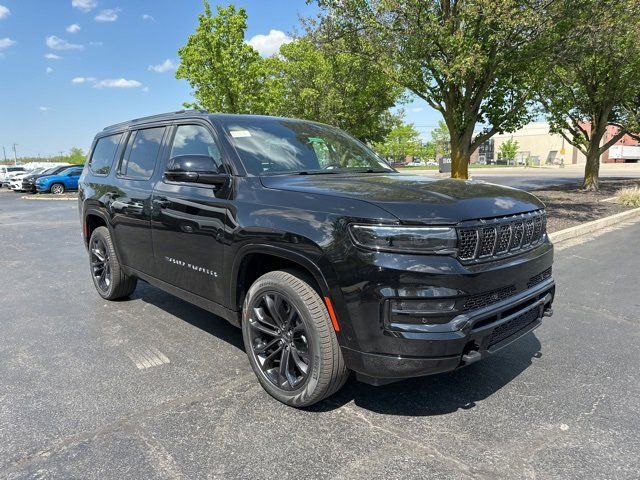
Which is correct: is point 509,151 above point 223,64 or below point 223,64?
below

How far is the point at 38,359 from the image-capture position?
153 inches

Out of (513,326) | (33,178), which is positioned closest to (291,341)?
(513,326)

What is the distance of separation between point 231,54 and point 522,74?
45.6ft

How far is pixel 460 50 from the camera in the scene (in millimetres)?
9281

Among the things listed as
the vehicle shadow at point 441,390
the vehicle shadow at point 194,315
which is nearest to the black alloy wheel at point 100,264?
the vehicle shadow at point 194,315

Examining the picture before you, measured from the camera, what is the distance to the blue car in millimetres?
25453

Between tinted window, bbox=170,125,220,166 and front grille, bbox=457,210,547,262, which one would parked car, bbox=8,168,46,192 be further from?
front grille, bbox=457,210,547,262

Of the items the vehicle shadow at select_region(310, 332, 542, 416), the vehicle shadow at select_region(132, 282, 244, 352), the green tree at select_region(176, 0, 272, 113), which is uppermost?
the green tree at select_region(176, 0, 272, 113)

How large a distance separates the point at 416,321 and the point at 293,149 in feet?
6.28

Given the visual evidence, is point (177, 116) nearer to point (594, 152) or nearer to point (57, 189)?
point (594, 152)

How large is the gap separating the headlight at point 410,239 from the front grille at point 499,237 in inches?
3.3

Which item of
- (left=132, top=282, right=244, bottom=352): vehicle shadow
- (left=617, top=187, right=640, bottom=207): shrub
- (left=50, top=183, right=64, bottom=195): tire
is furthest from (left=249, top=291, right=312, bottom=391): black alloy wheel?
(left=50, top=183, right=64, bottom=195): tire

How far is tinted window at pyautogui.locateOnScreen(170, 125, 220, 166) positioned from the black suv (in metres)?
0.02

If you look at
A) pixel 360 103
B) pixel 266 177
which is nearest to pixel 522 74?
pixel 360 103
